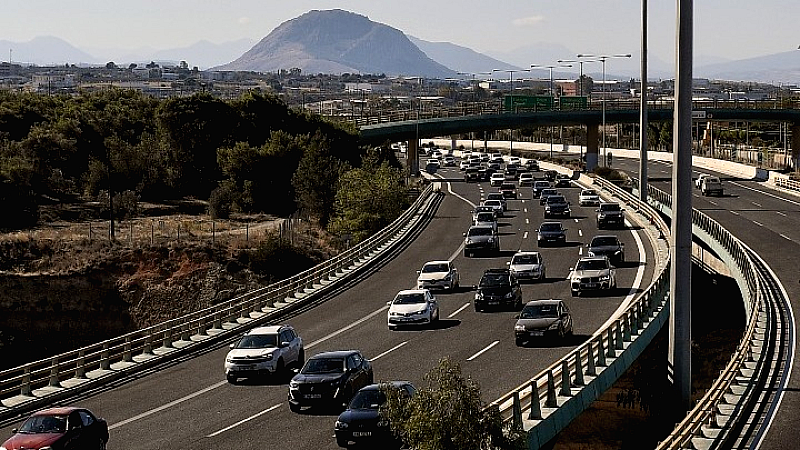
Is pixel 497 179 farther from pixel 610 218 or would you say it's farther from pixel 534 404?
pixel 534 404

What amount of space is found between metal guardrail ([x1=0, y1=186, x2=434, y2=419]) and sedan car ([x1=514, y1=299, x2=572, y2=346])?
35.6 ft

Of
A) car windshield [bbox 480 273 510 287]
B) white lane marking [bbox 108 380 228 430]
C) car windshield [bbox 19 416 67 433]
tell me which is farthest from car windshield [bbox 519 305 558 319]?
car windshield [bbox 19 416 67 433]

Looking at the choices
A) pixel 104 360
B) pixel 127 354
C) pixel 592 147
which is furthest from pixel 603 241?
pixel 592 147

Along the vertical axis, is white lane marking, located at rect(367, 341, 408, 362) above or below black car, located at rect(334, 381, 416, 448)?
below

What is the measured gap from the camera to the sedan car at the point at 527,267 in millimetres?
51844

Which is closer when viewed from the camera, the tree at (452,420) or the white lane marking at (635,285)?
the tree at (452,420)

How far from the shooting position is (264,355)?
32.8 m

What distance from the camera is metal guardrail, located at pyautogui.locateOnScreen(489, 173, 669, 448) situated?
24.3 m

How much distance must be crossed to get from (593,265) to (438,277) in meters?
6.45

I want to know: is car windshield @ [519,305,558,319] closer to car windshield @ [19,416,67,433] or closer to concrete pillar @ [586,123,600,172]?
car windshield @ [19,416,67,433]

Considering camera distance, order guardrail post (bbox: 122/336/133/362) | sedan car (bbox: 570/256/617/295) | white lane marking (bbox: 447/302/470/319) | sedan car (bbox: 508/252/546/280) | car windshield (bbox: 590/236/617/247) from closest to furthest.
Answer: guardrail post (bbox: 122/336/133/362) → white lane marking (bbox: 447/302/470/319) → sedan car (bbox: 570/256/617/295) → sedan car (bbox: 508/252/546/280) → car windshield (bbox: 590/236/617/247)

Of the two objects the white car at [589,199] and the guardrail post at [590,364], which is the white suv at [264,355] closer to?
the guardrail post at [590,364]

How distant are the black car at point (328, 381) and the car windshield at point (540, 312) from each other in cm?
849

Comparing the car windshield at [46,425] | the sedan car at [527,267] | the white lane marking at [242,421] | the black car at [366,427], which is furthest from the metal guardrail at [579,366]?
the car windshield at [46,425]
